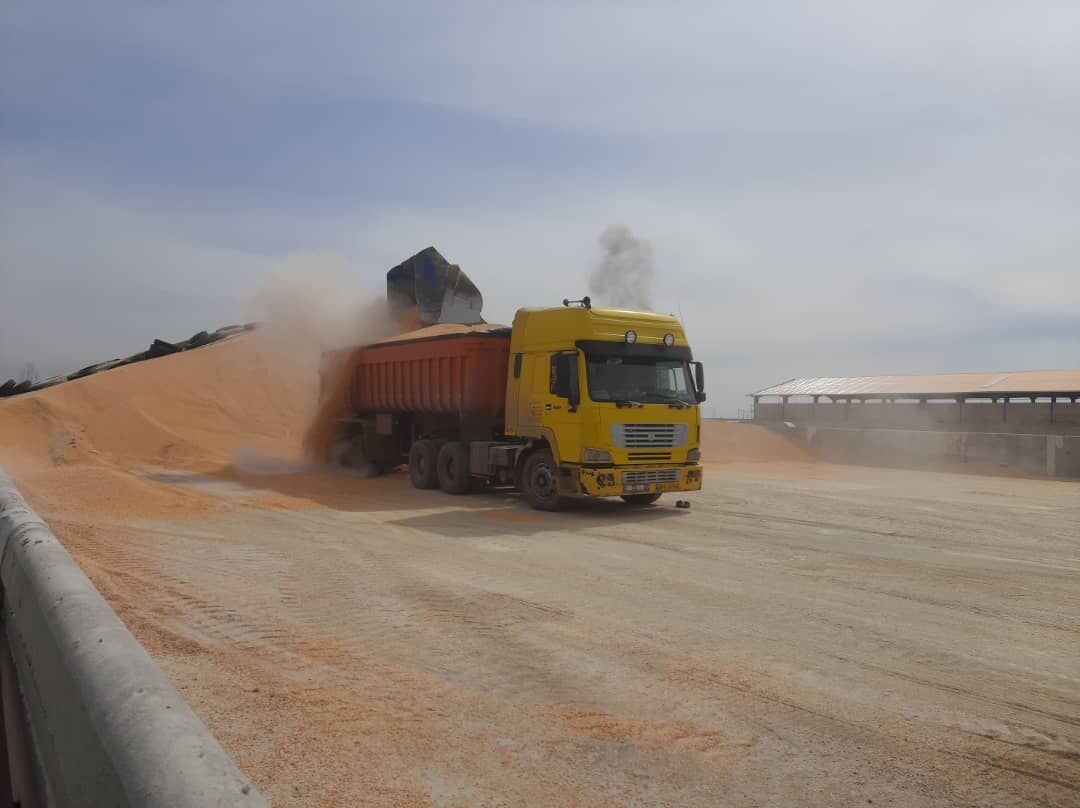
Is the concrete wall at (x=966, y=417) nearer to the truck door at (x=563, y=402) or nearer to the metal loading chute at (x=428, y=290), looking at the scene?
the metal loading chute at (x=428, y=290)

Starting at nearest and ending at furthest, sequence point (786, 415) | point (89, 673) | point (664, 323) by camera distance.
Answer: point (89, 673)
point (664, 323)
point (786, 415)

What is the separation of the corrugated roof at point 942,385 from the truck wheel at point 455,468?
2270cm

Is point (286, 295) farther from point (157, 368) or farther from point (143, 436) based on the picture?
point (157, 368)

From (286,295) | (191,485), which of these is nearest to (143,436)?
(286,295)

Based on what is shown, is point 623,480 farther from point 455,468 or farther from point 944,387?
point 944,387

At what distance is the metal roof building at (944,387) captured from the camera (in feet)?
97.4

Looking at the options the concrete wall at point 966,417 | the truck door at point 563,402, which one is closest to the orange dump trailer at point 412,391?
the truck door at point 563,402

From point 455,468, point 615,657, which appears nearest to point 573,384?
point 455,468

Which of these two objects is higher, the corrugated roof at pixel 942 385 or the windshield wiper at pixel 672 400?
the corrugated roof at pixel 942 385

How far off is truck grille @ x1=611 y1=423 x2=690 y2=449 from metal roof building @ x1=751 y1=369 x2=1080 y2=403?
21.3m

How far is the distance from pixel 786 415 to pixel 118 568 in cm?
3269

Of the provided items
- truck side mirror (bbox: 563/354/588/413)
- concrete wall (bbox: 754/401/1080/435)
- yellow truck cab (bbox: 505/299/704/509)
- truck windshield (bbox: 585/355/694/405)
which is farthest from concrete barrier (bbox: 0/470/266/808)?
concrete wall (bbox: 754/401/1080/435)

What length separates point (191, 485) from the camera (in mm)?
17656

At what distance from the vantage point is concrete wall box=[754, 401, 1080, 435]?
28917mm
